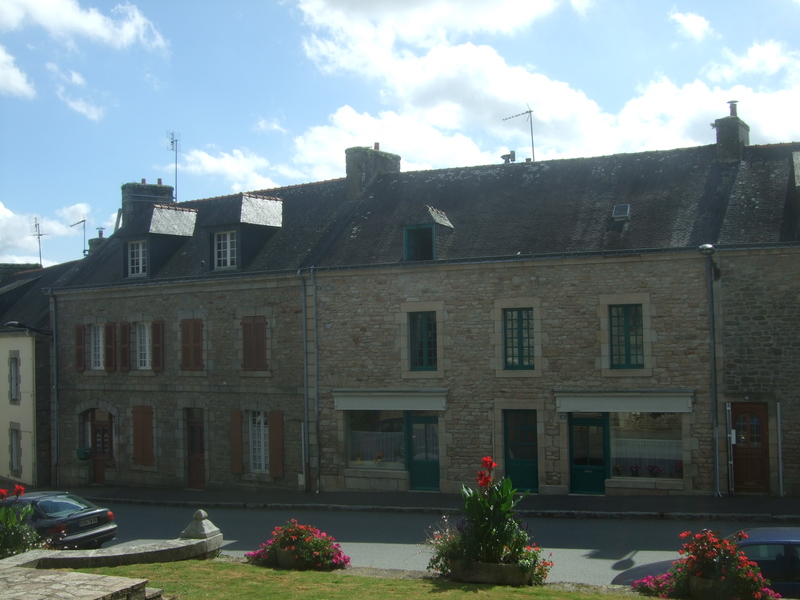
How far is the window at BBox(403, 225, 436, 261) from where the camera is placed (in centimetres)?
1941

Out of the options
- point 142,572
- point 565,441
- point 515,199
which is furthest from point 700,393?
point 142,572

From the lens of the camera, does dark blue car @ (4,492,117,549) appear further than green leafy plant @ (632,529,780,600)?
→ Yes

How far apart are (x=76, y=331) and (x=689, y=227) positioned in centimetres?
1800

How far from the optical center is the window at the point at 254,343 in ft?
69.5

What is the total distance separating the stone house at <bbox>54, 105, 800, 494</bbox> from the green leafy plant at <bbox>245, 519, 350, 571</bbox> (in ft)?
26.0

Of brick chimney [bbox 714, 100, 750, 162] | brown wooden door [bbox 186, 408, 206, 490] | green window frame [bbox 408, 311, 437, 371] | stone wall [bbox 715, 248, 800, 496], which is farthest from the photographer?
brown wooden door [bbox 186, 408, 206, 490]

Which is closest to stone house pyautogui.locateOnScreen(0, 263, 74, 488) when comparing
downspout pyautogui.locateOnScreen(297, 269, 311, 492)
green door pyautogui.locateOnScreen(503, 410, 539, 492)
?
downspout pyautogui.locateOnScreen(297, 269, 311, 492)

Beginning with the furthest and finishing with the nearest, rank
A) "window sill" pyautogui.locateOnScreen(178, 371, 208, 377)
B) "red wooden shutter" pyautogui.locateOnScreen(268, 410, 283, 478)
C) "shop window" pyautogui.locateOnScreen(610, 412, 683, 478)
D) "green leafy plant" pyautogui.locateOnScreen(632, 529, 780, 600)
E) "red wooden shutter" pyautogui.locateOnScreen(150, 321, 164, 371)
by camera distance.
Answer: "red wooden shutter" pyautogui.locateOnScreen(150, 321, 164, 371) < "window sill" pyautogui.locateOnScreen(178, 371, 208, 377) < "red wooden shutter" pyautogui.locateOnScreen(268, 410, 283, 478) < "shop window" pyautogui.locateOnScreen(610, 412, 683, 478) < "green leafy plant" pyautogui.locateOnScreen(632, 529, 780, 600)

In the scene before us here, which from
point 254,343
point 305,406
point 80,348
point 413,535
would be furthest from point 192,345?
point 413,535

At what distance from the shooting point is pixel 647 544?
1348 cm

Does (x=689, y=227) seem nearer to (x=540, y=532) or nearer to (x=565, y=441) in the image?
(x=565, y=441)

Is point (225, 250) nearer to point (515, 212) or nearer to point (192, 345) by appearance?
point (192, 345)

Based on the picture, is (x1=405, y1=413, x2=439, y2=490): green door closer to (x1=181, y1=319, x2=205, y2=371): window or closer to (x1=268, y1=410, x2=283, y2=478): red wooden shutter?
(x1=268, y1=410, x2=283, y2=478): red wooden shutter

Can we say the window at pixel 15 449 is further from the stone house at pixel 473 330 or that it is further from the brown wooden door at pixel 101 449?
the stone house at pixel 473 330
